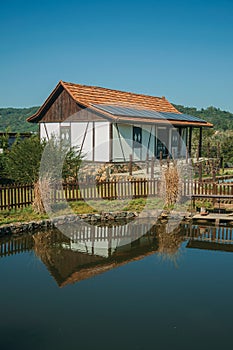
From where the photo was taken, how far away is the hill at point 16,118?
207 feet

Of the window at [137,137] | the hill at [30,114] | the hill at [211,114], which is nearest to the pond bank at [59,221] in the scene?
the window at [137,137]

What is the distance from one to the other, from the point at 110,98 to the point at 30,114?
4930 cm

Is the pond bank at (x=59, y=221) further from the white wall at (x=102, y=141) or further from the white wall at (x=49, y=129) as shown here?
the white wall at (x=49, y=129)

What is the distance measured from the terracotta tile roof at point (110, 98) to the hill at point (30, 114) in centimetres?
3527

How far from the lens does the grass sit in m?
12.8

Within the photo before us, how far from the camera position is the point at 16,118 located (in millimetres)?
70438

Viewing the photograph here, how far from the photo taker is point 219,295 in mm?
7816

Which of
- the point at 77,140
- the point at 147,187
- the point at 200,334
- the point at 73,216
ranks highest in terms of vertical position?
the point at 77,140

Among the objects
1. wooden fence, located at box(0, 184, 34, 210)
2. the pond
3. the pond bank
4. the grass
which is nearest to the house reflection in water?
the pond

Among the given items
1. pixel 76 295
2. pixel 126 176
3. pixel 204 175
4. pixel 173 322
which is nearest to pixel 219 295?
pixel 173 322

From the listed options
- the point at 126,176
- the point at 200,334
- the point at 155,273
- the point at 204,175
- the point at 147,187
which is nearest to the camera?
the point at 200,334

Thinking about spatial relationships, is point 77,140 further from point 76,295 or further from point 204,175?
point 76,295

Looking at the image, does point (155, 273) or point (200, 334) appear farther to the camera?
point (155, 273)

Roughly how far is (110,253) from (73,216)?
3.31 m
